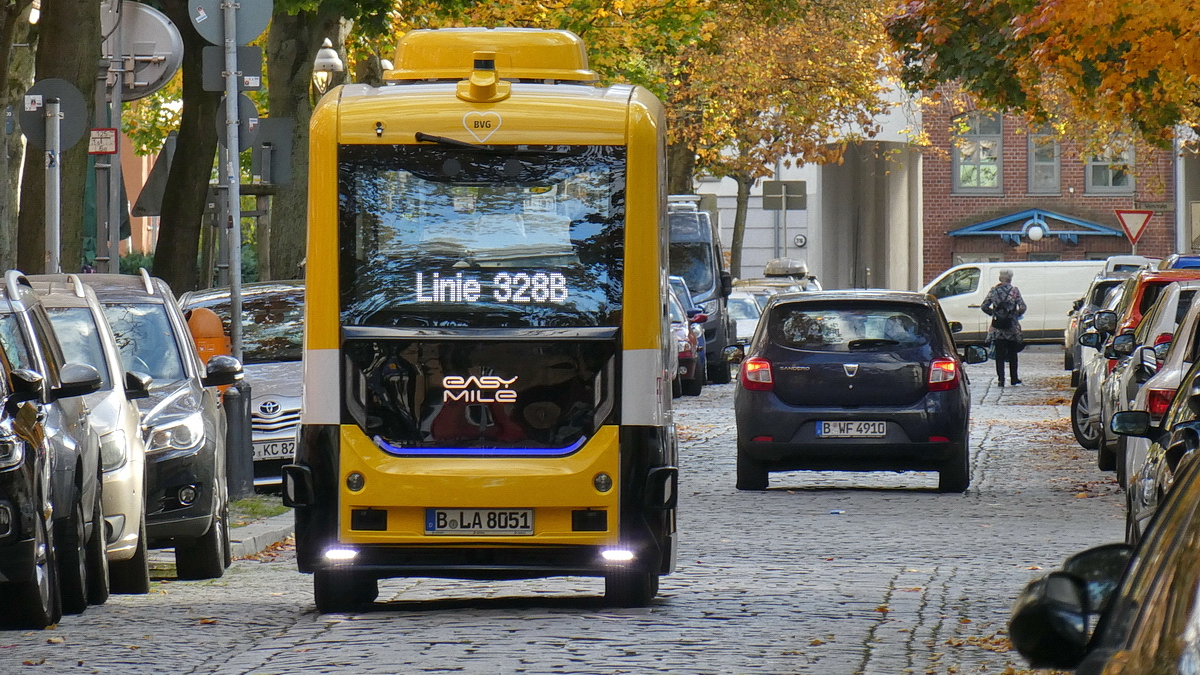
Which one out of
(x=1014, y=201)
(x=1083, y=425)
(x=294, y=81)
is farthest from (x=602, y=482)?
(x=1014, y=201)

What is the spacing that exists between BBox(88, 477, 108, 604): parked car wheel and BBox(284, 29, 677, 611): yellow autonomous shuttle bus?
1.22 m

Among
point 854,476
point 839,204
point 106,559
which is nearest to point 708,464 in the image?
point 854,476

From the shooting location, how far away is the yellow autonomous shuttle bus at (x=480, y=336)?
10008 millimetres

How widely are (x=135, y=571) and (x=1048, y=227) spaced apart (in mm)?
58247

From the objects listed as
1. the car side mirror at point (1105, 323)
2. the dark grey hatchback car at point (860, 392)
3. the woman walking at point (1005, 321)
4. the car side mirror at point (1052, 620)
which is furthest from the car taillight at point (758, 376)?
the woman walking at point (1005, 321)

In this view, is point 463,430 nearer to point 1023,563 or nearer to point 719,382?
point 1023,563

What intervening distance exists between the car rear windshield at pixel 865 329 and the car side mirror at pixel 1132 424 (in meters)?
7.11

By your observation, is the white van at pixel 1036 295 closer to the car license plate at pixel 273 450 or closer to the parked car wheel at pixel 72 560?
the car license plate at pixel 273 450

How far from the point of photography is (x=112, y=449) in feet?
37.9

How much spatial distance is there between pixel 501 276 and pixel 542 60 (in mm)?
1338

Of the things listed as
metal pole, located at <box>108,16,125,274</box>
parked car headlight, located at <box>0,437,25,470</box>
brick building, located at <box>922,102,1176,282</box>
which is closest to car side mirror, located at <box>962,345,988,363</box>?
metal pole, located at <box>108,16,125,274</box>

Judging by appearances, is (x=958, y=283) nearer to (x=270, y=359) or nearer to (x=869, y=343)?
(x=869, y=343)

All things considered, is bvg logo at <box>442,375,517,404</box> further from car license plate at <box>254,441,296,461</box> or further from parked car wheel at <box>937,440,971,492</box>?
parked car wheel at <box>937,440,971,492</box>

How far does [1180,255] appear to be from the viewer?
26844 mm
